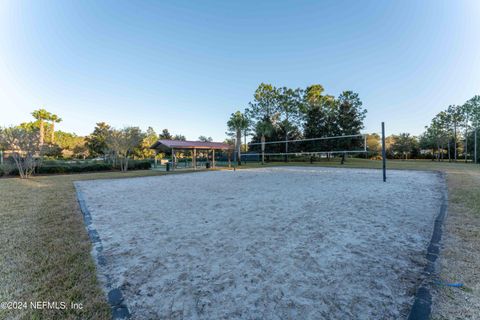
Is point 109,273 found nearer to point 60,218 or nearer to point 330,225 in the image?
point 60,218

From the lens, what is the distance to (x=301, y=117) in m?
30.7

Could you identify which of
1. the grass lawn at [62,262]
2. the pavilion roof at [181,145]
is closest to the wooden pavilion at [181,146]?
the pavilion roof at [181,145]

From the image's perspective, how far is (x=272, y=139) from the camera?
33469mm

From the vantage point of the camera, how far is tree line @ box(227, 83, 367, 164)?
2580 centimetres

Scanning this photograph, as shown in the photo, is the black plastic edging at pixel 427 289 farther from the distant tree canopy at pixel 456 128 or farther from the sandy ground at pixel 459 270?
the distant tree canopy at pixel 456 128

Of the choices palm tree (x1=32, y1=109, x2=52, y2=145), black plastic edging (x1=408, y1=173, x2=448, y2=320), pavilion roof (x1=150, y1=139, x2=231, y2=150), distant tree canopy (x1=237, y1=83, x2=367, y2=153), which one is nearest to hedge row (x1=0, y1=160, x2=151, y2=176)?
pavilion roof (x1=150, y1=139, x2=231, y2=150)

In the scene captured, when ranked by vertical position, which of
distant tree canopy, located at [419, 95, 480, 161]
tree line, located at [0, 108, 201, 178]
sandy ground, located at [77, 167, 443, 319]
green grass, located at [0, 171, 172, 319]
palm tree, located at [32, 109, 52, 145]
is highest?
palm tree, located at [32, 109, 52, 145]

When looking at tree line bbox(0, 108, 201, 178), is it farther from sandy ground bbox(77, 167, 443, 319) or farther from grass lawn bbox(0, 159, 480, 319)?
sandy ground bbox(77, 167, 443, 319)

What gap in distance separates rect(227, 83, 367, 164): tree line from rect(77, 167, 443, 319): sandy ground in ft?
67.6

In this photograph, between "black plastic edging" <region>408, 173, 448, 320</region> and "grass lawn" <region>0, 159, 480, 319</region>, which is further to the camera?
"grass lawn" <region>0, 159, 480, 319</region>

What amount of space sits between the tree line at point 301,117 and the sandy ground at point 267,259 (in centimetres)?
2061

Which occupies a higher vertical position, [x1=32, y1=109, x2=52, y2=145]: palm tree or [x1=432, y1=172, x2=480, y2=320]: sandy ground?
[x1=32, y1=109, x2=52, y2=145]: palm tree

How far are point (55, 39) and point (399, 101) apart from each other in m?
29.9

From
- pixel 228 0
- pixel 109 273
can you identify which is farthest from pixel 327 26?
pixel 109 273
